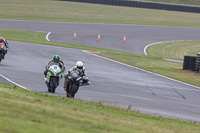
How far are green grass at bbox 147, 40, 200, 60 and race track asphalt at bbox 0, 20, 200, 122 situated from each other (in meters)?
10.6

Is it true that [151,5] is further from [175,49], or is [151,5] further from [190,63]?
[190,63]

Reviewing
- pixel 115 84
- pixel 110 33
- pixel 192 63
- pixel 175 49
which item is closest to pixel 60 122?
pixel 115 84

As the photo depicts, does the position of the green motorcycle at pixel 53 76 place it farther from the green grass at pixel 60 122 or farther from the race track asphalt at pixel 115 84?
the green grass at pixel 60 122

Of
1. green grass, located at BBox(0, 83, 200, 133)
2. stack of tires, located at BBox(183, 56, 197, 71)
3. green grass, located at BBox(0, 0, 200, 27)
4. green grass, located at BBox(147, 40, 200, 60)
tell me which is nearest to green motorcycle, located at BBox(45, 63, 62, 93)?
green grass, located at BBox(0, 83, 200, 133)

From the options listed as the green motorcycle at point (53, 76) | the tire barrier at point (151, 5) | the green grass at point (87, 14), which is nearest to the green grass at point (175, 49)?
the green grass at point (87, 14)

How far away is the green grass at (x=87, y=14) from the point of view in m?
54.4

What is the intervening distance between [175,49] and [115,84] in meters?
22.4

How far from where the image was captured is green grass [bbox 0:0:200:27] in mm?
54438

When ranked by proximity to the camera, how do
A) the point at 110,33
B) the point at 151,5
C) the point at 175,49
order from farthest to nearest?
the point at 151,5
the point at 110,33
the point at 175,49

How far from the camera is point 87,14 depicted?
59219 mm

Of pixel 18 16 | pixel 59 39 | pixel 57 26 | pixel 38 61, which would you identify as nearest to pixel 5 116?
pixel 38 61

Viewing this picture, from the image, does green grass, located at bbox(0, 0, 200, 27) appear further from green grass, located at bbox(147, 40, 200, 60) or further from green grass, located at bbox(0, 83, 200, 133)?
green grass, located at bbox(0, 83, 200, 133)

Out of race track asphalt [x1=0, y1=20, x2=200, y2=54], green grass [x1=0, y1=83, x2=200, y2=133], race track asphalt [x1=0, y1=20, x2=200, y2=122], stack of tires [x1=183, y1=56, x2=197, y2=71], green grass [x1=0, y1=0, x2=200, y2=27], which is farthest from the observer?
green grass [x1=0, y1=0, x2=200, y2=27]

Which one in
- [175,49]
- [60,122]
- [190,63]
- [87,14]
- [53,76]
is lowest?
[60,122]
